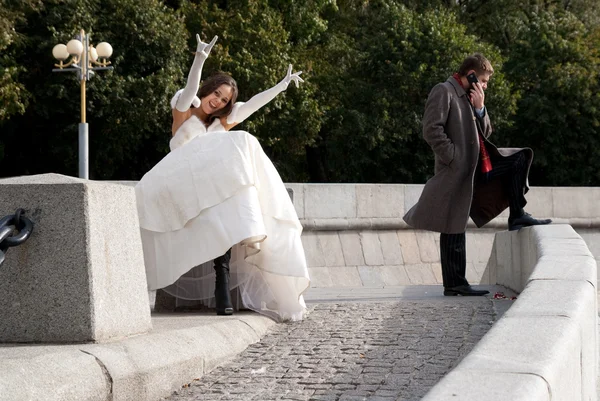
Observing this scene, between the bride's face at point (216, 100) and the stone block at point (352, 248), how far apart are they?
8418mm

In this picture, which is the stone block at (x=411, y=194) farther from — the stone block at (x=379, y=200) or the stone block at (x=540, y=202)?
the stone block at (x=540, y=202)

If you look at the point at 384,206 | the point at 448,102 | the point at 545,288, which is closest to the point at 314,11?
the point at 384,206

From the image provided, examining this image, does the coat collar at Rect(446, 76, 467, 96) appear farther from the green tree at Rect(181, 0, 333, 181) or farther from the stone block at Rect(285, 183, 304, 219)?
the green tree at Rect(181, 0, 333, 181)

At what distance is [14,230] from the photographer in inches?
206

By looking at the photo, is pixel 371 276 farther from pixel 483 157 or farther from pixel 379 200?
pixel 483 157

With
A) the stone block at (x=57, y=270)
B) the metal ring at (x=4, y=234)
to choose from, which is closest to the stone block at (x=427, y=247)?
the stone block at (x=57, y=270)

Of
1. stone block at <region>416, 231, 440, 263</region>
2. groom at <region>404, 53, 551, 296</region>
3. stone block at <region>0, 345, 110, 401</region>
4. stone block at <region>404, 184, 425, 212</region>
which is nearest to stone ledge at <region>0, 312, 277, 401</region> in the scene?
stone block at <region>0, 345, 110, 401</region>

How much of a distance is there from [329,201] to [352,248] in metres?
0.81

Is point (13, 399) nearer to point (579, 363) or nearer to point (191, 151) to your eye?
point (579, 363)

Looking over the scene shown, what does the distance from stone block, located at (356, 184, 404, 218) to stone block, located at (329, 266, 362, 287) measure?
0.83 m

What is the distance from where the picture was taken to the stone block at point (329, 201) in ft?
52.4

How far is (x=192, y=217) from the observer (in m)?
7.31

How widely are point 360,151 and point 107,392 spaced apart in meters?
30.8

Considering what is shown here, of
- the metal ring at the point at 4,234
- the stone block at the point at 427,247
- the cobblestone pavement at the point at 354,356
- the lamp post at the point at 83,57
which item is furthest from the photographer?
the lamp post at the point at 83,57
